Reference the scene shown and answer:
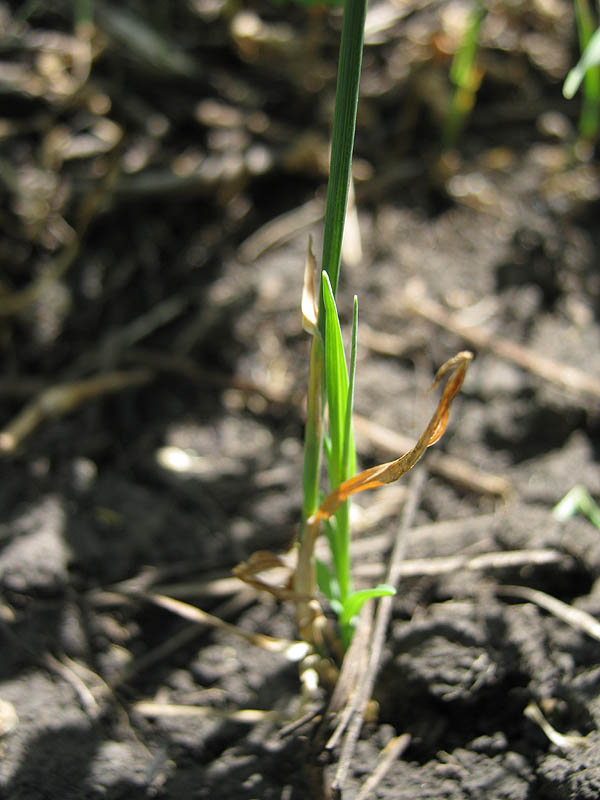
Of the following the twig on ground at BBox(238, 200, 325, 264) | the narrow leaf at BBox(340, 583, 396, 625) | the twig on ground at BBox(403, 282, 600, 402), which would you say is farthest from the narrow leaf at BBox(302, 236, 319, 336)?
the twig on ground at BBox(238, 200, 325, 264)

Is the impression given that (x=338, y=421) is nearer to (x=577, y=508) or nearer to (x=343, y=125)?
(x=343, y=125)


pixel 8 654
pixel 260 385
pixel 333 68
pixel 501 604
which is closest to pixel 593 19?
pixel 333 68

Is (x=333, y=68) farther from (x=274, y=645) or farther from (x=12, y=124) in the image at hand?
(x=274, y=645)

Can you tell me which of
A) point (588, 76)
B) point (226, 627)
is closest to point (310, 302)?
point (226, 627)

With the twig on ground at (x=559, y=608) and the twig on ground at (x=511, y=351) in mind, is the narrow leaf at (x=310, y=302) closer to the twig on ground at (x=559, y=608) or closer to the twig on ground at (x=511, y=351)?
the twig on ground at (x=559, y=608)

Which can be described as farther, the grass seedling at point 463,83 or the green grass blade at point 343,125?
the grass seedling at point 463,83

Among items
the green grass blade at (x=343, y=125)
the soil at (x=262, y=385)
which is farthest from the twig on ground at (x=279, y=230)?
the green grass blade at (x=343, y=125)
